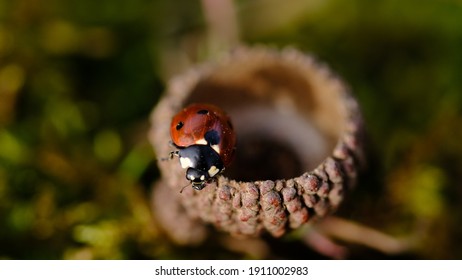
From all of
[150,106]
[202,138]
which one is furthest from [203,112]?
[150,106]

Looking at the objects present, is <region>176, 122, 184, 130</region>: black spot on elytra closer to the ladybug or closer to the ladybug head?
the ladybug

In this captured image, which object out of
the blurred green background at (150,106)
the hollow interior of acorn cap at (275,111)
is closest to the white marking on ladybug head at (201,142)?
the hollow interior of acorn cap at (275,111)

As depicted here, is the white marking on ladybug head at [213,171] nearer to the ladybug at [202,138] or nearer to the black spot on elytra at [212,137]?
the ladybug at [202,138]

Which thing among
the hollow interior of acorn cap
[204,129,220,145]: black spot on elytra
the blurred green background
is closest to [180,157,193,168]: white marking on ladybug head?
[204,129,220,145]: black spot on elytra

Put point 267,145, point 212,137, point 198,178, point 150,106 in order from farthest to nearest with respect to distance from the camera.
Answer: point 150,106 < point 267,145 < point 212,137 < point 198,178

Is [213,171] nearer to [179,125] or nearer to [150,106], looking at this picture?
[179,125]

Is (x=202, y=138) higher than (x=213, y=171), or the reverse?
(x=202, y=138)
